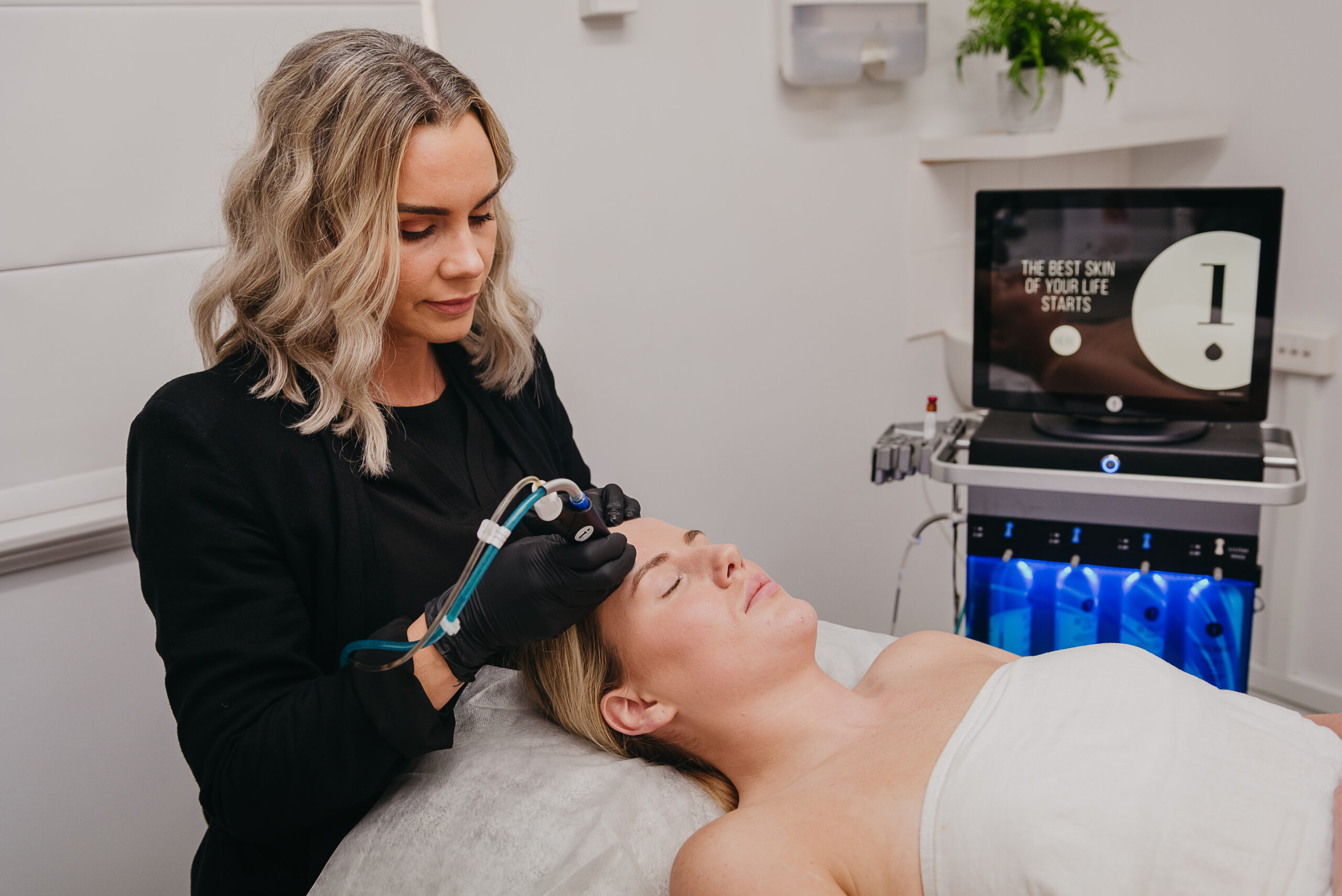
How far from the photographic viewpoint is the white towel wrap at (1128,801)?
38.9 inches

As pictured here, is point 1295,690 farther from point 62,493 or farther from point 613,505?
point 62,493

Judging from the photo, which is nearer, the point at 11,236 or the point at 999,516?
the point at 11,236

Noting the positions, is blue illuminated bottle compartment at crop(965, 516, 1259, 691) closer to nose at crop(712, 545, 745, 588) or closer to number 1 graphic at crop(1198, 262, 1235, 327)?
number 1 graphic at crop(1198, 262, 1235, 327)

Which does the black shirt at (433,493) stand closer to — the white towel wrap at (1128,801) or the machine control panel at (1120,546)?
the white towel wrap at (1128,801)

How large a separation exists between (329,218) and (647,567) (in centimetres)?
57

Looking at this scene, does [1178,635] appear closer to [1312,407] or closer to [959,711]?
[959,711]

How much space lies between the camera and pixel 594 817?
1104 mm

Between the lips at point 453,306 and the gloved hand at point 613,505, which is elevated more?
the lips at point 453,306

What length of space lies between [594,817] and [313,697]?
326mm

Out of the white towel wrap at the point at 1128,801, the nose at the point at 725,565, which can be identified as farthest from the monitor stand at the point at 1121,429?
the nose at the point at 725,565

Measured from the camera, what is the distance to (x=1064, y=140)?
2250mm

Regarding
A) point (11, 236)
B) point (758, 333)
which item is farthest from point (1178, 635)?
point (11, 236)

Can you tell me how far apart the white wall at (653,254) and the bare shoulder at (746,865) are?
1.04 meters

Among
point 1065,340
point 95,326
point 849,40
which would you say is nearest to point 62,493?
point 95,326
